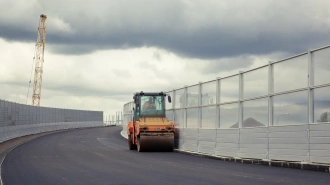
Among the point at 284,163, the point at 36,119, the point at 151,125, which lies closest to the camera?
the point at 284,163

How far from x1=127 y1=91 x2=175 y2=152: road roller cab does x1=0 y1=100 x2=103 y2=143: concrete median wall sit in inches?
519

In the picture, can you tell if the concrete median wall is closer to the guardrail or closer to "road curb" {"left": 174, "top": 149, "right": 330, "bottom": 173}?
the guardrail

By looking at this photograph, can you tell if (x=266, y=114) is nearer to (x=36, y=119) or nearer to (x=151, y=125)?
(x=151, y=125)

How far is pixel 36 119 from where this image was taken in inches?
2434

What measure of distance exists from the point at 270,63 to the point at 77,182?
10653mm

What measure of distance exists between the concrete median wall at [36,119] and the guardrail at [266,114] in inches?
776

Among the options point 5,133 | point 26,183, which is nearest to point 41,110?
point 5,133

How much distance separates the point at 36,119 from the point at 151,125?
102ft

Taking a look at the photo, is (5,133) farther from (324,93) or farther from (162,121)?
(324,93)

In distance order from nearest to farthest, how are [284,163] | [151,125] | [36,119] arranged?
[284,163] → [151,125] → [36,119]

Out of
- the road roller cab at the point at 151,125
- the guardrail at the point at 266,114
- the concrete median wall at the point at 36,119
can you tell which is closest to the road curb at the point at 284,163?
the guardrail at the point at 266,114

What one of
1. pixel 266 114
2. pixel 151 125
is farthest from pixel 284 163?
pixel 151 125

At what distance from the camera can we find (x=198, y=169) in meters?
20.0

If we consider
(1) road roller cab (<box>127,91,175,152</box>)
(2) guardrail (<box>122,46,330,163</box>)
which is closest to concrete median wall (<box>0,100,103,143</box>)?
(1) road roller cab (<box>127,91,175,152</box>)
